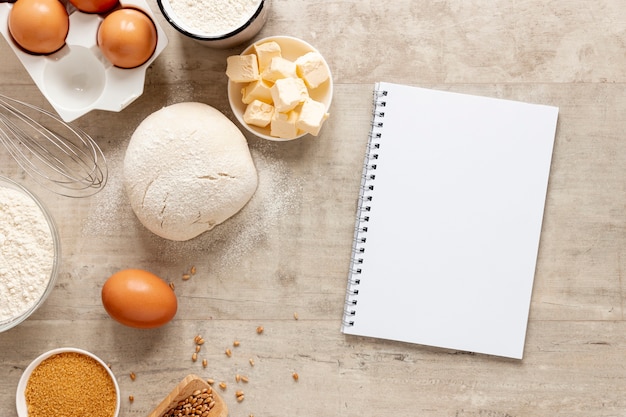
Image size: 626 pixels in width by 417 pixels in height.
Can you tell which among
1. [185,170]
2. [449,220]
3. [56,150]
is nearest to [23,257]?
[56,150]

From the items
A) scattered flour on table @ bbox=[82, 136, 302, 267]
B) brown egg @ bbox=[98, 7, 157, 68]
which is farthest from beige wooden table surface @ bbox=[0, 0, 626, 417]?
brown egg @ bbox=[98, 7, 157, 68]

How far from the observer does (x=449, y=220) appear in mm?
1080

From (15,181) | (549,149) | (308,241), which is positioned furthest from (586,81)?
(15,181)

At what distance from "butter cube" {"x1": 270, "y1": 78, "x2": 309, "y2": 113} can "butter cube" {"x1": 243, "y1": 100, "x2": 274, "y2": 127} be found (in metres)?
0.03

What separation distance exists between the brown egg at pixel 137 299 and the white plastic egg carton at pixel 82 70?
11.0 inches

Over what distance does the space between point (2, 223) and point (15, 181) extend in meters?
0.09

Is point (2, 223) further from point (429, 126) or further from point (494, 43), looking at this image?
point (494, 43)

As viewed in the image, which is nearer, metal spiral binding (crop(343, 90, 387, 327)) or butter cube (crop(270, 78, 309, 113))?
butter cube (crop(270, 78, 309, 113))

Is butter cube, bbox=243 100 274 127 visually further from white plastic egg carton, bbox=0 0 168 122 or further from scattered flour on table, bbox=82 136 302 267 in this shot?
white plastic egg carton, bbox=0 0 168 122

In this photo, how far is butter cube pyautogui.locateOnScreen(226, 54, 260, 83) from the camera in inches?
39.5

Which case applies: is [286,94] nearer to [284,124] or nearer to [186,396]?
[284,124]

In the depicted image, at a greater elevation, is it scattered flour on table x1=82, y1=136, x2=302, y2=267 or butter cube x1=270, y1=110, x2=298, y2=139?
butter cube x1=270, y1=110, x2=298, y2=139

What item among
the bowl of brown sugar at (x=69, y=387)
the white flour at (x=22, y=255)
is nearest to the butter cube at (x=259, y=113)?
the white flour at (x=22, y=255)

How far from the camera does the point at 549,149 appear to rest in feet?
3.53
